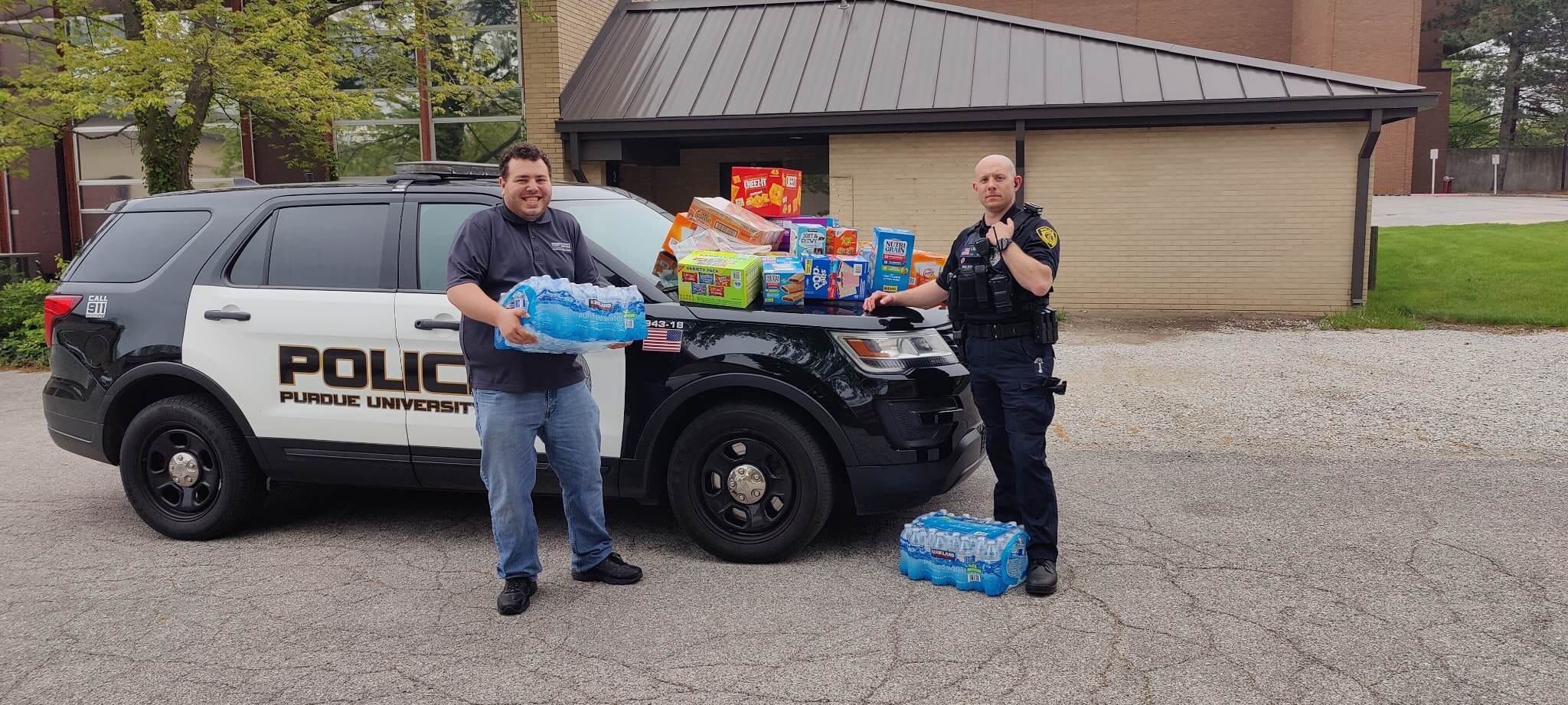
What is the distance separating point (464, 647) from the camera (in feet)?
13.1

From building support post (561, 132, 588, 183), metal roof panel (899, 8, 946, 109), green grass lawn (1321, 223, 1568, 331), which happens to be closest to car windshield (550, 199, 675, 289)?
metal roof panel (899, 8, 946, 109)

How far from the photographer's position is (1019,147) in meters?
13.8

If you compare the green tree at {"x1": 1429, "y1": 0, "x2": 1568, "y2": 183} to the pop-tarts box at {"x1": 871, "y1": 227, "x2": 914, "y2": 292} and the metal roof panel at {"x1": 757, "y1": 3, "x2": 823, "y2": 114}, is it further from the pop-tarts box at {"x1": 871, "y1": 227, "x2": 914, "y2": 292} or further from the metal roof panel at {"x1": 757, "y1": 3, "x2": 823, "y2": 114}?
the pop-tarts box at {"x1": 871, "y1": 227, "x2": 914, "y2": 292}

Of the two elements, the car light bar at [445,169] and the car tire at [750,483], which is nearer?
the car tire at [750,483]

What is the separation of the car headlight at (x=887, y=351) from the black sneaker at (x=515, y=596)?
163cm

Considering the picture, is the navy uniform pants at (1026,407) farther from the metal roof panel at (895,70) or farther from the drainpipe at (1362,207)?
the drainpipe at (1362,207)

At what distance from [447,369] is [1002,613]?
8.62ft

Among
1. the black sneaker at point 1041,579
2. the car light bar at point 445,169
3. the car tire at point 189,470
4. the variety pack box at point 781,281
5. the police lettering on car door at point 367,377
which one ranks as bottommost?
the black sneaker at point 1041,579

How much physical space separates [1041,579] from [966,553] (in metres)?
0.32

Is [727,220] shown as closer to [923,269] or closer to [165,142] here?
[923,269]

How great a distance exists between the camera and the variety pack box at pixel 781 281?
4836 millimetres

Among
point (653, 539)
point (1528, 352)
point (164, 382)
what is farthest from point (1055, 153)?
point (164, 382)

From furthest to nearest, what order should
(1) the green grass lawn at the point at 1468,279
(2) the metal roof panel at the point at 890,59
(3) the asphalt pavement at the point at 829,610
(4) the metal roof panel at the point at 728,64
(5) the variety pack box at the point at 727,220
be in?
(4) the metal roof panel at the point at 728,64 < (2) the metal roof panel at the point at 890,59 < (1) the green grass lawn at the point at 1468,279 < (5) the variety pack box at the point at 727,220 < (3) the asphalt pavement at the point at 829,610

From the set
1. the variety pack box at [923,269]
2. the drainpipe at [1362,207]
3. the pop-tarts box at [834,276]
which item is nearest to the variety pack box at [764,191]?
the pop-tarts box at [834,276]
